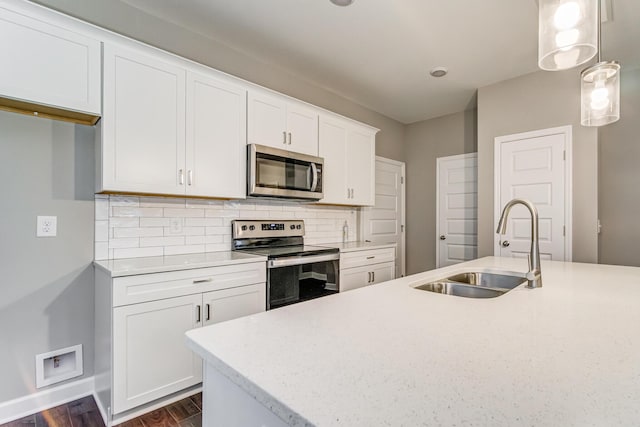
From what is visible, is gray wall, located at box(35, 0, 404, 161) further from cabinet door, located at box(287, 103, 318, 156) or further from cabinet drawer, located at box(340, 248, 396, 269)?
cabinet drawer, located at box(340, 248, 396, 269)

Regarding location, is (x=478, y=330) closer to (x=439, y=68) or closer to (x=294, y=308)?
(x=294, y=308)

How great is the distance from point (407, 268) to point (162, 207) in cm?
371

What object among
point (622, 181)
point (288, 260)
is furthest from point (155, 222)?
point (622, 181)

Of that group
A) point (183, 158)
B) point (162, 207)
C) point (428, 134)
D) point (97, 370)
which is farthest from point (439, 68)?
point (97, 370)

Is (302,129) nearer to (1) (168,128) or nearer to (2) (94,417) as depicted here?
(1) (168,128)

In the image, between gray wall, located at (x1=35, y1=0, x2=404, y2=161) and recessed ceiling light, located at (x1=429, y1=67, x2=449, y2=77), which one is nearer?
gray wall, located at (x1=35, y1=0, x2=404, y2=161)

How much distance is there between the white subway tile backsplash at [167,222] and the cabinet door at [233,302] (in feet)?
1.89

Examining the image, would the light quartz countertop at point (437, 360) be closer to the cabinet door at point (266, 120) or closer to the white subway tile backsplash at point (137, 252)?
the white subway tile backsplash at point (137, 252)

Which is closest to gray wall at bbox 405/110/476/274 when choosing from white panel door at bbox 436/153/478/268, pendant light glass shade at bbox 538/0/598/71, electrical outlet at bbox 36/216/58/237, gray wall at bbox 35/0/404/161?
white panel door at bbox 436/153/478/268

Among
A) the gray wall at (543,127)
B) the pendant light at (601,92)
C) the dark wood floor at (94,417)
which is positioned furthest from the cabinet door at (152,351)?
the gray wall at (543,127)

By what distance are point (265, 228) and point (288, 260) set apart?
60cm

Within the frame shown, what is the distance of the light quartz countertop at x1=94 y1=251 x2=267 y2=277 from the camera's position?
5.87ft

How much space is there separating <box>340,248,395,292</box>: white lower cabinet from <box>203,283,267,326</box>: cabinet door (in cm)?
93

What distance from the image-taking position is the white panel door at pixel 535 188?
3148mm
